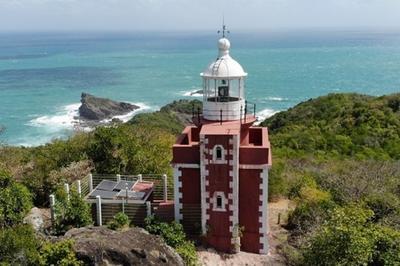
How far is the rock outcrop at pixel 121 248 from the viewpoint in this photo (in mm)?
12492

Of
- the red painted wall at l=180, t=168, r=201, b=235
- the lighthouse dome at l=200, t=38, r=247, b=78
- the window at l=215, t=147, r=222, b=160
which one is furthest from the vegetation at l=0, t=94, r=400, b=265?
the lighthouse dome at l=200, t=38, r=247, b=78

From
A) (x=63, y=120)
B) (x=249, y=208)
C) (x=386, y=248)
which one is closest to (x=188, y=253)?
(x=249, y=208)

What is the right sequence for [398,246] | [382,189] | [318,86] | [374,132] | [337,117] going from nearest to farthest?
[398,246], [382,189], [374,132], [337,117], [318,86]

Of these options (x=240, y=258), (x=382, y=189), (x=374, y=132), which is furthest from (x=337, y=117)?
(x=240, y=258)

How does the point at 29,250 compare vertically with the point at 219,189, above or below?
below

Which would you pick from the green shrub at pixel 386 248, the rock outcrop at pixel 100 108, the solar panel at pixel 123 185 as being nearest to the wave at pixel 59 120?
the rock outcrop at pixel 100 108

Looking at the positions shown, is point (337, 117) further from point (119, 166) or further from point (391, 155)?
point (119, 166)

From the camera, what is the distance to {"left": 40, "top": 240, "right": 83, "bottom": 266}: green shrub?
1214 centimetres

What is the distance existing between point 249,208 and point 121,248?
4.34 metres

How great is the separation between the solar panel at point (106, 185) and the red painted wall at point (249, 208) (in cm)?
480

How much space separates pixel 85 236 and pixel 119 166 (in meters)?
6.56

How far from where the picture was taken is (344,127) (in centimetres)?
4656

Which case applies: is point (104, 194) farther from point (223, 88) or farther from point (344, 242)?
point (344, 242)

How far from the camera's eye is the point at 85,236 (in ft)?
43.7
